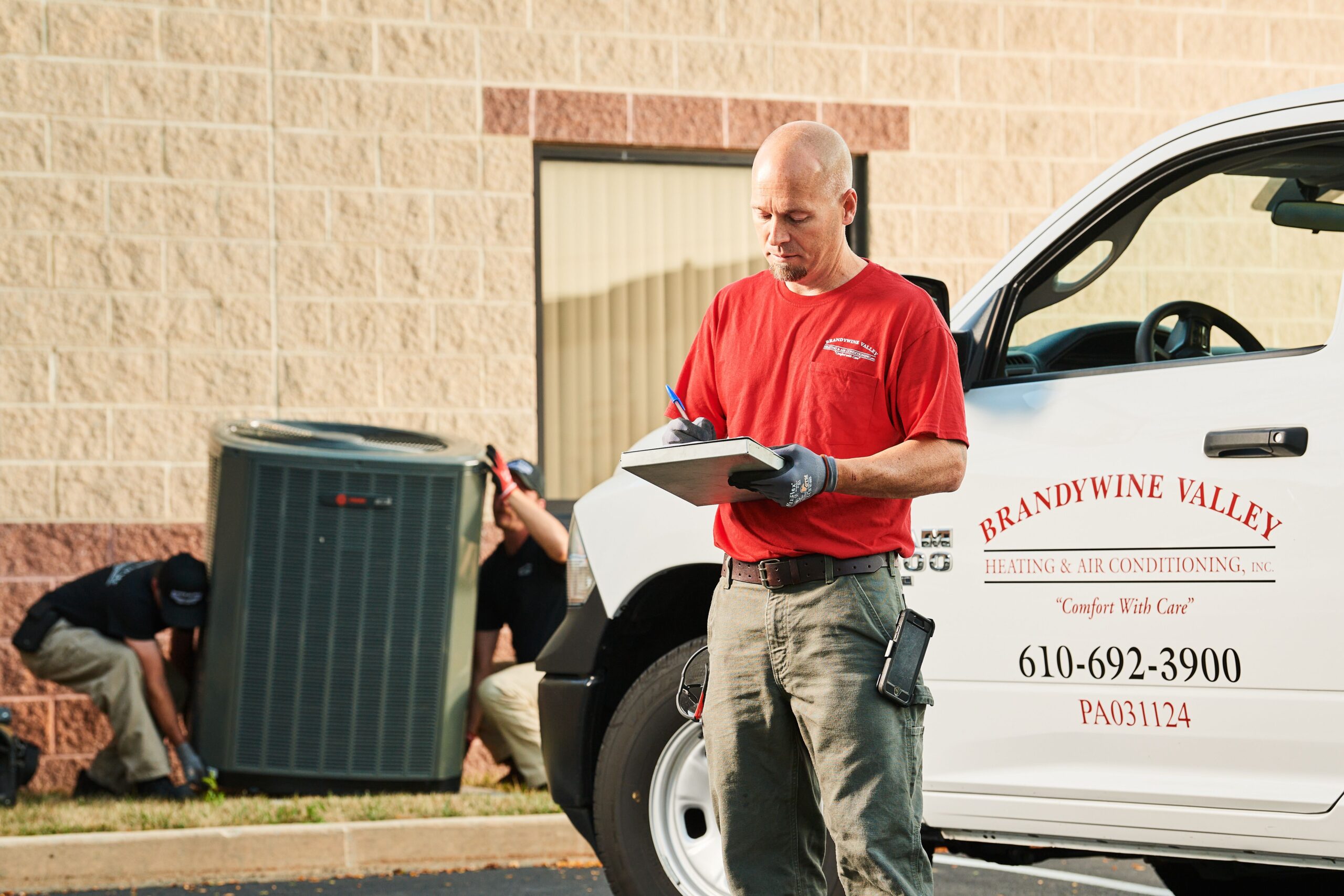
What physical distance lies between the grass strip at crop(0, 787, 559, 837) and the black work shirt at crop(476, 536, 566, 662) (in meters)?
0.77

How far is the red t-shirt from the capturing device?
9.59 feet

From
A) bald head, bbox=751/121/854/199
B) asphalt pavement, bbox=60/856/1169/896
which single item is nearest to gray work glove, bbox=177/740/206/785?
asphalt pavement, bbox=60/856/1169/896

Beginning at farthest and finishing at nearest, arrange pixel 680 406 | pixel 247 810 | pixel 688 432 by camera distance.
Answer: pixel 247 810 < pixel 680 406 < pixel 688 432

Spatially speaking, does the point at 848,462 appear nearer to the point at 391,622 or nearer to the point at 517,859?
the point at 517,859

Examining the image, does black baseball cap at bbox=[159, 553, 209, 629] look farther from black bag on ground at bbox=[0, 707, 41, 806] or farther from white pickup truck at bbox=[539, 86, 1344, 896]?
white pickup truck at bbox=[539, 86, 1344, 896]

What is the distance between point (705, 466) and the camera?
9.04ft

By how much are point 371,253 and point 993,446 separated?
4773 mm

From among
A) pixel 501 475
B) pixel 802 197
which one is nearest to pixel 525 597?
pixel 501 475

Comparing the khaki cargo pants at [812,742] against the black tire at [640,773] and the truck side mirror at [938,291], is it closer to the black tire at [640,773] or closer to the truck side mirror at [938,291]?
the truck side mirror at [938,291]

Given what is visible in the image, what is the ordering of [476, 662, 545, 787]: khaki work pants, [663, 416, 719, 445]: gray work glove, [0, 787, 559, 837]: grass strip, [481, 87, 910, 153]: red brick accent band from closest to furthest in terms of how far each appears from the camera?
1. [663, 416, 719, 445]: gray work glove
2. [0, 787, 559, 837]: grass strip
3. [476, 662, 545, 787]: khaki work pants
4. [481, 87, 910, 153]: red brick accent band

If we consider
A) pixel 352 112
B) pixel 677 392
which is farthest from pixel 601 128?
pixel 677 392

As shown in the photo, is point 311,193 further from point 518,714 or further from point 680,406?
point 680,406

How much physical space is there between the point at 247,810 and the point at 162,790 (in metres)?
0.69

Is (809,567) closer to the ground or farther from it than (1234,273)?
closer to the ground
